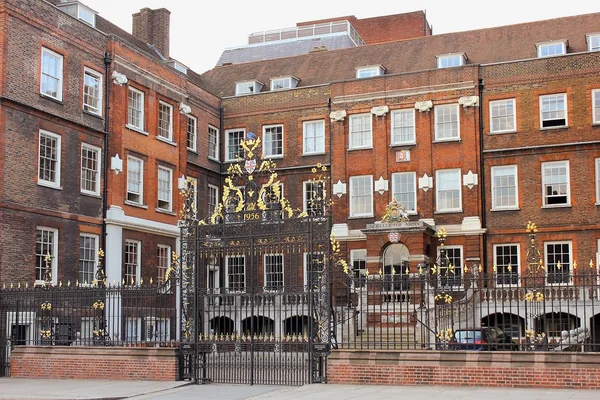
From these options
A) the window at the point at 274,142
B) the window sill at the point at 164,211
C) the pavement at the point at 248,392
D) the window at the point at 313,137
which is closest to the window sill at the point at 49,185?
the window sill at the point at 164,211

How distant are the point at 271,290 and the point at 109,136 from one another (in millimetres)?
14081

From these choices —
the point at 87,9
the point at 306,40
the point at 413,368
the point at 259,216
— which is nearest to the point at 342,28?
the point at 306,40

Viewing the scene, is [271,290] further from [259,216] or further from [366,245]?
[366,245]

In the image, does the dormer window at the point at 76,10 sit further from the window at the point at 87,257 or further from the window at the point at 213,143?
the window at the point at 213,143

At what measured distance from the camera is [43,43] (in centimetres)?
2833

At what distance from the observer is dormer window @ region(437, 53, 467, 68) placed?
37.6 meters

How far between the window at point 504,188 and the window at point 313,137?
8305 mm

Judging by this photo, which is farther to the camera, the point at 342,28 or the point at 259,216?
the point at 342,28

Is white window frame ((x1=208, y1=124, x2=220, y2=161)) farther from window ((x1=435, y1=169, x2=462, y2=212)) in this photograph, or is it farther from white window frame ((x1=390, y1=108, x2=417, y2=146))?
window ((x1=435, y1=169, x2=462, y2=212))

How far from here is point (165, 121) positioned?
35562mm

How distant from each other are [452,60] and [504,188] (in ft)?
22.1

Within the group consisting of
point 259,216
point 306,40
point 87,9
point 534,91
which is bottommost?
point 259,216

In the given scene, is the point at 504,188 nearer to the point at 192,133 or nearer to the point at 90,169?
the point at 192,133

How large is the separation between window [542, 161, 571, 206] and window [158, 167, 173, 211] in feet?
52.2
